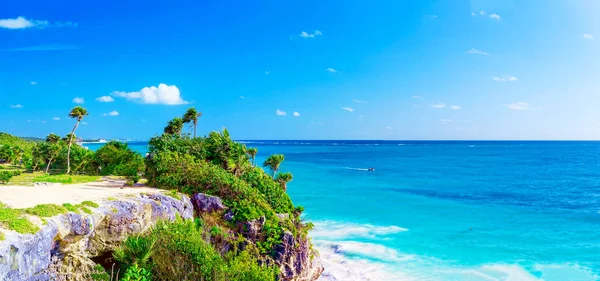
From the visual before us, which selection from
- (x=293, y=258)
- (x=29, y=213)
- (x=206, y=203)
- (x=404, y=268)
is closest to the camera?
(x=29, y=213)

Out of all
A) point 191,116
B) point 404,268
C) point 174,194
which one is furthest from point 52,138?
point 404,268

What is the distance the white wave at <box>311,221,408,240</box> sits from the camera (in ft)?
105

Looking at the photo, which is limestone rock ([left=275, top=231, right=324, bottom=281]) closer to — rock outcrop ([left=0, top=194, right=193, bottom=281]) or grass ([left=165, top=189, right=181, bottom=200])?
rock outcrop ([left=0, top=194, right=193, bottom=281])

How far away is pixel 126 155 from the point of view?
38438 mm

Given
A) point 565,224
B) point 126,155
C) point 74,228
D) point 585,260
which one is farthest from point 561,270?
point 126,155

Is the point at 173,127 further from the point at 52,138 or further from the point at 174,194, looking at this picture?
the point at 52,138

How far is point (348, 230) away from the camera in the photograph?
33.7 metres

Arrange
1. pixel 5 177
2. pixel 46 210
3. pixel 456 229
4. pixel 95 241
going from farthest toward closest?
pixel 456 229 < pixel 5 177 < pixel 95 241 < pixel 46 210

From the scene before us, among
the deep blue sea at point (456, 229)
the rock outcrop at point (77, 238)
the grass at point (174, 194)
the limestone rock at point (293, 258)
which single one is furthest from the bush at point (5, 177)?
the deep blue sea at point (456, 229)

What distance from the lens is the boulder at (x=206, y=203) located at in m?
20.7

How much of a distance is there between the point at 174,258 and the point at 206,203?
570 cm

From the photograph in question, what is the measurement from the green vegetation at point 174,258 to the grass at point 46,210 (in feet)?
8.07

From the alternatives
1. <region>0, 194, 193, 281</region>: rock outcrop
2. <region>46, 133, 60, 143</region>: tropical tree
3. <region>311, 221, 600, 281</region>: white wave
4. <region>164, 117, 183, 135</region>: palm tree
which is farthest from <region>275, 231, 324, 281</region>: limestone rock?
<region>46, 133, 60, 143</region>: tropical tree

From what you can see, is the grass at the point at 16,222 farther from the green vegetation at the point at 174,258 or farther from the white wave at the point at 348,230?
the white wave at the point at 348,230
